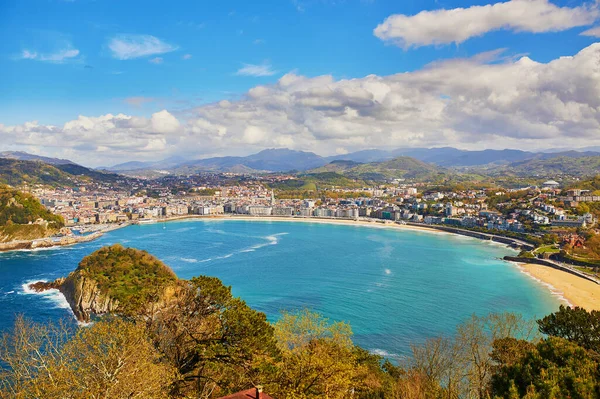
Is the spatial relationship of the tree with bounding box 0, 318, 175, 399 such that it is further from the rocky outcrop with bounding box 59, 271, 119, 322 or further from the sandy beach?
the sandy beach

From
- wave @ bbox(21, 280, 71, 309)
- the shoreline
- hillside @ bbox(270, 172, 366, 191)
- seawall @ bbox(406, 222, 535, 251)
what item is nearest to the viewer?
wave @ bbox(21, 280, 71, 309)

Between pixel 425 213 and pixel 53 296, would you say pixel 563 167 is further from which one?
pixel 53 296

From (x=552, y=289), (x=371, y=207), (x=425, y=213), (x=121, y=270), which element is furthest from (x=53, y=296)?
(x=371, y=207)

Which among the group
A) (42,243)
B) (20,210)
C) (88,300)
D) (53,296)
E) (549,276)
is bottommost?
(549,276)

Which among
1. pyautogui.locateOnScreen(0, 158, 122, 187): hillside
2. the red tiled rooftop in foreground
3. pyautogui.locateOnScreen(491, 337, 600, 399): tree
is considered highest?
pyautogui.locateOnScreen(0, 158, 122, 187): hillside

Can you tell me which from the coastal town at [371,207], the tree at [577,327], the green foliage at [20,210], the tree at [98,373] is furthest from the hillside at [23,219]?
the tree at [577,327]

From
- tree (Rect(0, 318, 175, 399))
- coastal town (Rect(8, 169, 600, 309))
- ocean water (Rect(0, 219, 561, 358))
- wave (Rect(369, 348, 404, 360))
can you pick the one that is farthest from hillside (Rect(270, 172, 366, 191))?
tree (Rect(0, 318, 175, 399))

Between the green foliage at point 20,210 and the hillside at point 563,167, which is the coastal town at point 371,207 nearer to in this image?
the green foliage at point 20,210
